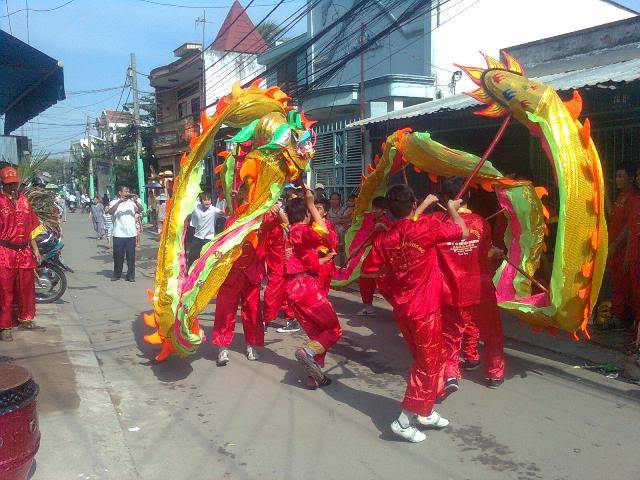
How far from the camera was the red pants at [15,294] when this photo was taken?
20.7 ft

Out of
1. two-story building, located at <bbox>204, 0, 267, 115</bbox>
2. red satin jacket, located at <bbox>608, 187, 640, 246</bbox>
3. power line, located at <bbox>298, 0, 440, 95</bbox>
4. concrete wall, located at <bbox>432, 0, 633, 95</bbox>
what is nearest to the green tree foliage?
→ two-story building, located at <bbox>204, 0, 267, 115</bbox>

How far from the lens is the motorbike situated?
8523 mm

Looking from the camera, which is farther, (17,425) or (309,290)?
(309,290)

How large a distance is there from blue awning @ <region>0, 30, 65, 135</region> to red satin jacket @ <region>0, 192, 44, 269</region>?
129 cm

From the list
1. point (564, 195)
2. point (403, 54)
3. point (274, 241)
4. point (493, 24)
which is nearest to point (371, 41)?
point (274, 241)

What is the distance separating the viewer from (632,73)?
6.46 metres

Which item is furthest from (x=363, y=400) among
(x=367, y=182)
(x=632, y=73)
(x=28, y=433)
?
(x=632, y=73)

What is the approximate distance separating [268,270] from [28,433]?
2.92 metres

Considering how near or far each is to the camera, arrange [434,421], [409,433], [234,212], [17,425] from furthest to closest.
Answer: [234,212] < [434,421] < [409,433] < [17,425]

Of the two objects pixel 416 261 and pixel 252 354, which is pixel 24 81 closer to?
pixel 252 354

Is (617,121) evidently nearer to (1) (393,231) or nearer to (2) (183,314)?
(1) (393,231)

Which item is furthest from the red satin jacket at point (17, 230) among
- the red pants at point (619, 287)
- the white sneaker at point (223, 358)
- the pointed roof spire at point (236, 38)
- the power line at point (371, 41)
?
the pointed roof spire at point (236, 38)

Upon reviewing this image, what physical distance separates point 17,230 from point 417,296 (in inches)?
178

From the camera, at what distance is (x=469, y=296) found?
474cm
